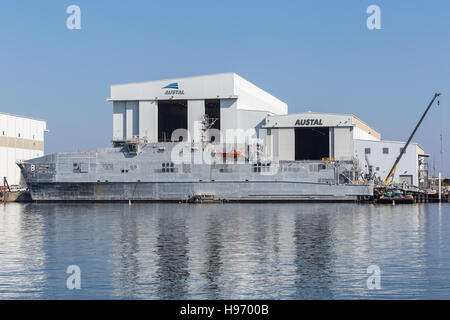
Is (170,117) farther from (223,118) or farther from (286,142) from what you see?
(286,142)

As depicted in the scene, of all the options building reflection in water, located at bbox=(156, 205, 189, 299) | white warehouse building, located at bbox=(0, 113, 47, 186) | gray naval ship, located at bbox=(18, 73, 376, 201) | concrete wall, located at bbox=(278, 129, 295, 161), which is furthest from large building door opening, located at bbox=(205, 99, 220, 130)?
building reflection in water, located at bbox=(156, 205, 189, 299)

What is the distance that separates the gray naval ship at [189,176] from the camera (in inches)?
2977

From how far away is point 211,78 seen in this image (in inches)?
3312

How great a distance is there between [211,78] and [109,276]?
213 feet

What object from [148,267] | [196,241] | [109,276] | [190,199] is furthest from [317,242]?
[190,199]

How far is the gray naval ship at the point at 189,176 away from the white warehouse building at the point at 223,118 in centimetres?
649

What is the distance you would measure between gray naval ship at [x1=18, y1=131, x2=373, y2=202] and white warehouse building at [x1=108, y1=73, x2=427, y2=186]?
21.3 ft

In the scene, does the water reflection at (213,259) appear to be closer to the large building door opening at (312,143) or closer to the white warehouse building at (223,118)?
the white warehouse building at (223,118)

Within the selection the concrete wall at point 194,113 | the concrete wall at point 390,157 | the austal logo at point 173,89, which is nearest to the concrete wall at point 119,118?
the austal logo at point 173,89

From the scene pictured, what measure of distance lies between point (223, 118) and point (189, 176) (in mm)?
12463

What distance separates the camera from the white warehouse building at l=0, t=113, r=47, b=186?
94438mm

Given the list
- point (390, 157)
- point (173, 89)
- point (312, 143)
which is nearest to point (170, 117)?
point (173, 89)
